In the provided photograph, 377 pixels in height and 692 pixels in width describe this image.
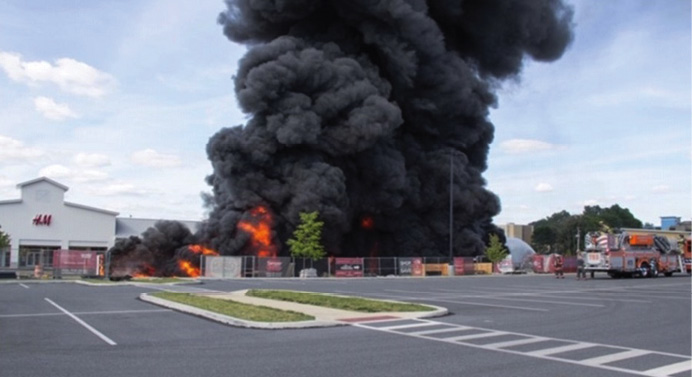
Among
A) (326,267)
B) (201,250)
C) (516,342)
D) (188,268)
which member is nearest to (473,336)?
(516,342)

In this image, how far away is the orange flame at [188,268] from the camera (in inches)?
1736

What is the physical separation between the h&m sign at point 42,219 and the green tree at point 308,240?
28.7 meters

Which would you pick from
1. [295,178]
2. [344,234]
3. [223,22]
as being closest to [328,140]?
[295,178]

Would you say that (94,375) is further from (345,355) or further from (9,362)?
(345,355)

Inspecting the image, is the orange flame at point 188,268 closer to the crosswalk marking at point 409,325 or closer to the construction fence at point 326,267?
the construction fence at point 326,267

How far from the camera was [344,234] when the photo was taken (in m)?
51.5

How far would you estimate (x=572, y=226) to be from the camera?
298 feet

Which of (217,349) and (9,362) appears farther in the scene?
(217,349)

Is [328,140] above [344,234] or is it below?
above

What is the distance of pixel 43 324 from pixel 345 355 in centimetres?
658

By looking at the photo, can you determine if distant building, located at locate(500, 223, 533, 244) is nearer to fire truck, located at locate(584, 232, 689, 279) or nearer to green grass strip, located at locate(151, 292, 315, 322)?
fire truck, located at locate(584, 232, 689, 279)

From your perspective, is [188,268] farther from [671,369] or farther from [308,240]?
[671,369]

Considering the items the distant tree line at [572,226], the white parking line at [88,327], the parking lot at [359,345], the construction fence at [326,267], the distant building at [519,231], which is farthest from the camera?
the distant building at [519,231]

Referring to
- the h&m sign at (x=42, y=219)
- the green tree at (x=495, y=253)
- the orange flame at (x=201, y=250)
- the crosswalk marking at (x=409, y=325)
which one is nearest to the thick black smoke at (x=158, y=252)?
the orange flame at (x=201, y=250)
